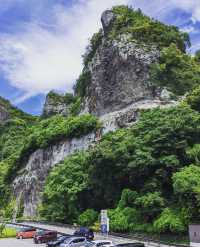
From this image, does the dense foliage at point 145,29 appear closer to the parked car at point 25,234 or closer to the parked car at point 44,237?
the parked car at point 25,234

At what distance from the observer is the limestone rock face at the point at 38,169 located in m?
72.1

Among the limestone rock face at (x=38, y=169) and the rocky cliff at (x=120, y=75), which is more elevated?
the rocky cliff at (x=120, y=75)

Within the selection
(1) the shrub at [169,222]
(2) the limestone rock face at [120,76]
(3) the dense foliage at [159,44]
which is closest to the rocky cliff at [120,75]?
(2) the limestone rock face at [120,76]

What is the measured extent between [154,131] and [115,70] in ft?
101

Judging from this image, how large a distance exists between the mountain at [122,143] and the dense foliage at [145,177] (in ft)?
0.38

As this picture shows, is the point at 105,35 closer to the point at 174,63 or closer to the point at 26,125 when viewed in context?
the point at 174,63

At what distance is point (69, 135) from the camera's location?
73.3 m

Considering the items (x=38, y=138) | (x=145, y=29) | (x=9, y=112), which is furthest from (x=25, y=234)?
(x=9, y=112)

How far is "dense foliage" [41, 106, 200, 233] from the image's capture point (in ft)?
131

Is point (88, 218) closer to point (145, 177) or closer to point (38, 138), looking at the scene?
point (145, 177)

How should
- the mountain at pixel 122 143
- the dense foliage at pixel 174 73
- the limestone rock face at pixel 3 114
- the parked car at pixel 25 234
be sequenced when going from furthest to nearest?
the limestone rock face at pixel 3 114 → the dense foliage at pixel 174 73 → the parked car at pixel 25 234 → the mountain at pixel 122 143

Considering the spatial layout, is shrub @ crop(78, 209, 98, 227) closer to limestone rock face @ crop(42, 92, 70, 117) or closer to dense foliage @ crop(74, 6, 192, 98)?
dense foliage @ crop(74, 6, 192, 98)

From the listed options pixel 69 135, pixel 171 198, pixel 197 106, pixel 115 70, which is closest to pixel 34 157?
pixel 69 135

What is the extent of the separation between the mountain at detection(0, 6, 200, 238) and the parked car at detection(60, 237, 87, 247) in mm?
8268
